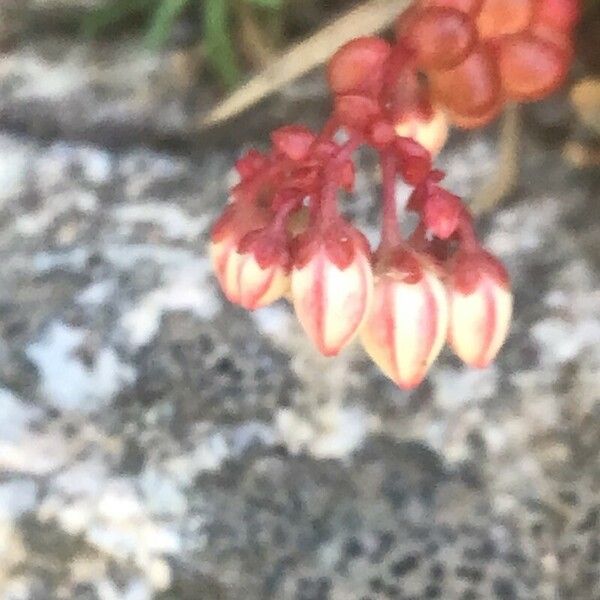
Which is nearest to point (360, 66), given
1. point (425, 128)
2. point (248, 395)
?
point (425, 128)

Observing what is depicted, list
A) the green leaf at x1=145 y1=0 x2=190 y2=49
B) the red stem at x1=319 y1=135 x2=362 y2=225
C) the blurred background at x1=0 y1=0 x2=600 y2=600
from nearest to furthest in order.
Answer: the red stem at x1=319 y1=135 x2=362 y2=225 → the blurred background at x1=0 y1=0 x2=600 y2=600 → the green leaf at x1=145 y1=0 x2=190 y2=49

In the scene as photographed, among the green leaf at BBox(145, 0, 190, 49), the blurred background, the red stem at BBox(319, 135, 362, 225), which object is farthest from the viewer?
the green leaf at BBox(145, 0, 190, 49)

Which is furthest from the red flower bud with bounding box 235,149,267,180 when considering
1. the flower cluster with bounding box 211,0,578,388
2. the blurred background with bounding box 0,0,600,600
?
the blurred background with bounding box 0,0,600,600

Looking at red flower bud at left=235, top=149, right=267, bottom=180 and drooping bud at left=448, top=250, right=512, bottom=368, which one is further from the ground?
red flower bud at left=235, top=149, right=267, bottom=180

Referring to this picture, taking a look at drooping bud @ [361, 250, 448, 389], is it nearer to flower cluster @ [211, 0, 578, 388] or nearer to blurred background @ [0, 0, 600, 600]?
flower cluster @ [211, 0, 578, 388]

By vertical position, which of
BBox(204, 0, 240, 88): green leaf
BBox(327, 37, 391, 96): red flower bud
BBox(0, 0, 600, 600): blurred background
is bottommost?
BBox(0, 0, 600, 600): blurred background

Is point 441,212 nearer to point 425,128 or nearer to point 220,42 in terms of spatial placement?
point 425,128
